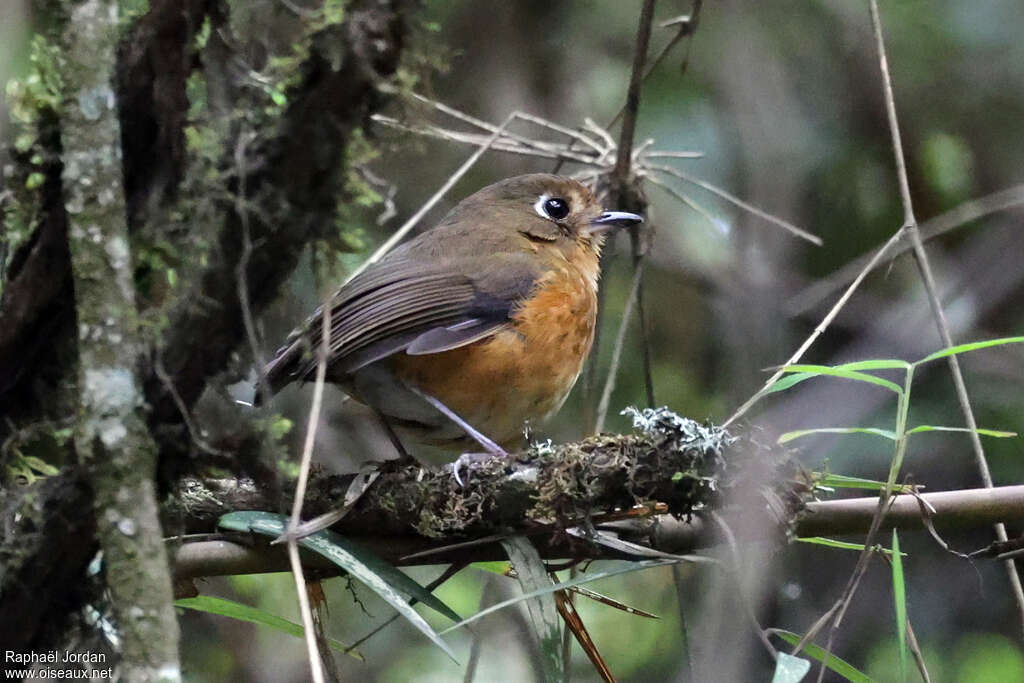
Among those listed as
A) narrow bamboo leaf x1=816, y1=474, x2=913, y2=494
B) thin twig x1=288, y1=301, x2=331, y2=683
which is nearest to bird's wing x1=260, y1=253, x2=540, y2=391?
thin twig x1=288, y1=301, x2=331, y2=683

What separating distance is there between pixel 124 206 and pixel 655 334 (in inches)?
145

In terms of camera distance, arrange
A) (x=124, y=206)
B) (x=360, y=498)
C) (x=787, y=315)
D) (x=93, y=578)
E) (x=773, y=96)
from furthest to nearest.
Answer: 1. (x=773, y=96)
2. (x=787, y=315)
3. (x=360, y=498)
4. (x=93, y=578)
5. (x=124, y=206)

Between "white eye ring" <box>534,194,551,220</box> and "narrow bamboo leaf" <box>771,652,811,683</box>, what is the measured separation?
7.55 ft

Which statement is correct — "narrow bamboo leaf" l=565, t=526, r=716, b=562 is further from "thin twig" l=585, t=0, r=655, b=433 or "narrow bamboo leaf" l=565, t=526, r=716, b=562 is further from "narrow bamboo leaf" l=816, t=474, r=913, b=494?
"thin twig" l=585, t=0, r=655, b=433

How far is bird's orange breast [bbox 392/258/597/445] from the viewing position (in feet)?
11.5

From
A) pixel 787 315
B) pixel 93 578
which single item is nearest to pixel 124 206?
pixel 93 578

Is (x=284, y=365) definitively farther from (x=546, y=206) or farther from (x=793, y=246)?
(x=793, y=246)

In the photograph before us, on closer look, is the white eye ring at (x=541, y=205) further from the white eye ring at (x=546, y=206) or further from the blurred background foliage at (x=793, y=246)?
the blurred background foliage at (x=793, y=246)

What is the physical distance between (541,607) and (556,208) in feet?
6.46

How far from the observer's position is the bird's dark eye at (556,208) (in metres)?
4.22

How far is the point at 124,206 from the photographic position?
179 centimetres

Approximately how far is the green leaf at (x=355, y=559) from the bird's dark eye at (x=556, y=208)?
6.31 feet

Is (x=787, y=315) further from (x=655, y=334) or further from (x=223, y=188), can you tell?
(x=223, y=188)

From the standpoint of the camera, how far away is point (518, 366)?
357cm
